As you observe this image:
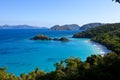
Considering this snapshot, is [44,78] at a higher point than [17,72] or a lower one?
higher

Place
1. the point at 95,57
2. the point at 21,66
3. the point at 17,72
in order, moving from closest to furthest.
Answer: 1. the point at 95,57
2. the point at 17,72
3. the point at 21,66

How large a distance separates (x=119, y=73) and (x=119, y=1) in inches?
236

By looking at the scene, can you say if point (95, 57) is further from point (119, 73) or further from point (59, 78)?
point (119, 73)

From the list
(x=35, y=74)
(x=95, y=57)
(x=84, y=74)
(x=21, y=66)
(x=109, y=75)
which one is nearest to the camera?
(x=109, y=75)

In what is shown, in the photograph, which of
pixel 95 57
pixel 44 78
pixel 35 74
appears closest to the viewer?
pixel 44 78

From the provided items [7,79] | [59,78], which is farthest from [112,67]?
[7,79]

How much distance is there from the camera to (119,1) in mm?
21969

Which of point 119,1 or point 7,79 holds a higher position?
point 119,1

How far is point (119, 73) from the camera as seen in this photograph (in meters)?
22.1

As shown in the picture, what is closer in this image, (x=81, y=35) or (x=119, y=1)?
(x=119, y=1)

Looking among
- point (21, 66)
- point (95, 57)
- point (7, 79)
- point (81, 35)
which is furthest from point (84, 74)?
point (81, 35)

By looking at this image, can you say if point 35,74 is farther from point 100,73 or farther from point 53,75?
point 100,73

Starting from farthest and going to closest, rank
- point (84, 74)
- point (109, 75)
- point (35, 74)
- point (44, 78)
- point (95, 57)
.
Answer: point (95, 57) → point (35, 74) → point (44, 78) → point (84, 74) → point (109, 75)

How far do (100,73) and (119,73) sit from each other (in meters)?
1.57
